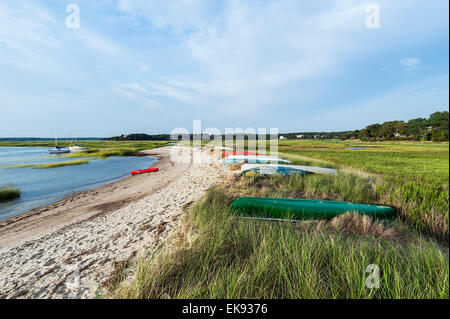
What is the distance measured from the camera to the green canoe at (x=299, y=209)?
4.50 meters

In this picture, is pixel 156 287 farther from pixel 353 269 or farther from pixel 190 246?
pixel 353 269

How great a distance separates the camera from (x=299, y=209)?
15.0 ft

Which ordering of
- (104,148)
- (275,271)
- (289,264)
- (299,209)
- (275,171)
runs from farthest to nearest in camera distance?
(104,148) < (275,171) < (299,209) < (289,264) < (275,271)

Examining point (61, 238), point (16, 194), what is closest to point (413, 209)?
point (61, 238)

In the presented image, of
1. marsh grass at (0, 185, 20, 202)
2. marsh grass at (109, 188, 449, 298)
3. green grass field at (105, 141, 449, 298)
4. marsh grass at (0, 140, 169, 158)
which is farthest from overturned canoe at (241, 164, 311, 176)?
marsh grass at (0, 140, 169, 158)

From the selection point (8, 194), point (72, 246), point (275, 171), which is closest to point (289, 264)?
point (72, 246)

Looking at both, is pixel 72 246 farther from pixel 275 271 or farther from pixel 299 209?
pixel 299 209

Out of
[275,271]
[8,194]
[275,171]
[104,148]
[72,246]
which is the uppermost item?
[104,148]

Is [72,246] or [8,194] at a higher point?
[72,246]

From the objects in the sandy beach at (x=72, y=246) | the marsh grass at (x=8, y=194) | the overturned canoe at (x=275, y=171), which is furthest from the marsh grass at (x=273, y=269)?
the marsh grass at (x=8, y=194)

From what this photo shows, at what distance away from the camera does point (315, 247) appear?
8.82 ft

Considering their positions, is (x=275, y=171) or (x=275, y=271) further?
(x=275, y=171)

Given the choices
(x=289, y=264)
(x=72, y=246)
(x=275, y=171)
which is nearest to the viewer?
(x=289, y=264)

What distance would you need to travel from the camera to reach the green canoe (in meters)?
4.50
